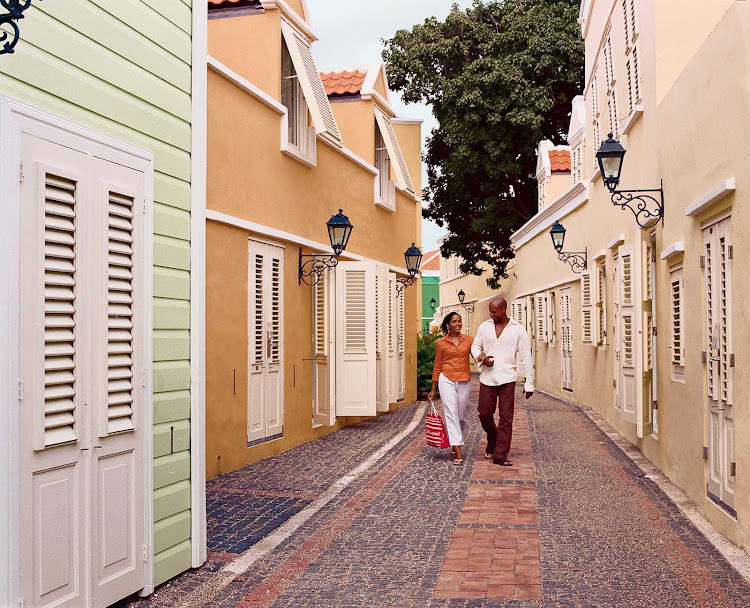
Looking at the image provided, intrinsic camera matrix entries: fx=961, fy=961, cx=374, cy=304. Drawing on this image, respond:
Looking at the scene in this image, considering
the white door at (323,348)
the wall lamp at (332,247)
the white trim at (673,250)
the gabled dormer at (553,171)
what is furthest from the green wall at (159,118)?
the gabled dormer at (553,171)

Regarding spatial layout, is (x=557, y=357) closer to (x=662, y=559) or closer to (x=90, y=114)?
(x=662, y=559)

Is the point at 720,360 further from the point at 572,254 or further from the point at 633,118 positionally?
the point at 572,254

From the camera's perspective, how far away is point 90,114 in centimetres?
529

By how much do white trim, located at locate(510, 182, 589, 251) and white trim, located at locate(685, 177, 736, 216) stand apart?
10.4 m

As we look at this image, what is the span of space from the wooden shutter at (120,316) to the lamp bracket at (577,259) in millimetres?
14488

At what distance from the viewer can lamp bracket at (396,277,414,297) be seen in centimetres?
2049

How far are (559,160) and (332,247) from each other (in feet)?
51.7

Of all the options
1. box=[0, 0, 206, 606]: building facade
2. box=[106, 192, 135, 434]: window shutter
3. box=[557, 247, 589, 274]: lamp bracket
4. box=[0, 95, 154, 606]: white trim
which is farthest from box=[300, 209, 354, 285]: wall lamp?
box=[0, 95, 154, 606]: white trim

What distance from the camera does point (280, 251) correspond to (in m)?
13.1

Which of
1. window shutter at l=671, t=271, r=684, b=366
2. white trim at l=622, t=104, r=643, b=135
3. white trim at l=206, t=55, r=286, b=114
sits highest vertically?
white trim at l=206, t=55, r=286, b=114

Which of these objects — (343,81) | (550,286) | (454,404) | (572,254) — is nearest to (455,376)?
(454,404)

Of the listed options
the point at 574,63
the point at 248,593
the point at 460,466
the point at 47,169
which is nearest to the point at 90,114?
the point at 47,169

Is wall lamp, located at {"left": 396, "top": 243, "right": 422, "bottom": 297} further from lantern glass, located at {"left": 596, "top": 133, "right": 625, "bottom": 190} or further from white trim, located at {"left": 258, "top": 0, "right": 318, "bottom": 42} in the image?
lantern glass, located at {"left": 596, "top": 133, "right": 625, "bottom": 190}

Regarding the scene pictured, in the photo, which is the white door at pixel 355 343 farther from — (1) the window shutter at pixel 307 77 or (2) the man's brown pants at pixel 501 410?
(2) the man's brown pants at pixel 501 410
